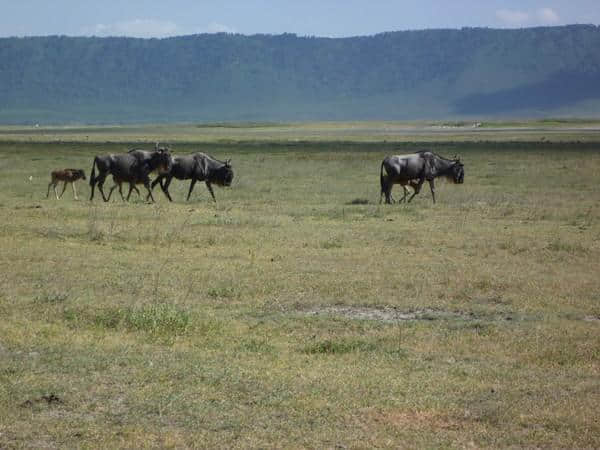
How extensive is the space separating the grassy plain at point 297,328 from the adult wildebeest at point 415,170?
144 inches

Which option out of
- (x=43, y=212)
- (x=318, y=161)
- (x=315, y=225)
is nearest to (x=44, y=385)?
(x=315, y=225)

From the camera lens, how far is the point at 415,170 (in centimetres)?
2598

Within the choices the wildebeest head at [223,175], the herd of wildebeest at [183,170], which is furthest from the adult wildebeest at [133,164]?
the wildebeest head at [223,175]

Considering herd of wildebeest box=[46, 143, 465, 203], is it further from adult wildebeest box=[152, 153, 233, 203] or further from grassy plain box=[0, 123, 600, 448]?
grassy plain box=[0, 123, 600, 448]

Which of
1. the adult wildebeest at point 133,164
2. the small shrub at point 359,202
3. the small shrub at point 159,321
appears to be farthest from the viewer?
the adult wildebeest at point 133,164

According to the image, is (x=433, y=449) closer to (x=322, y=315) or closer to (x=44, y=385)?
→ (x=44, y=385)

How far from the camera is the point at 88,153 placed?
50812mm

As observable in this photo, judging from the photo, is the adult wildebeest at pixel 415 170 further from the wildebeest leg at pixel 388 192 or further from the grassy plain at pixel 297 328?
the grassy plain at pixel 297 328

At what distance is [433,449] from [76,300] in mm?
5534

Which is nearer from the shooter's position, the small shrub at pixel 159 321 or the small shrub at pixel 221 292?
the small shrub at pixel 159 321

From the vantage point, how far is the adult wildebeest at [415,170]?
83.4ft

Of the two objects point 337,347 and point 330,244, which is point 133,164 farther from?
point 337,347

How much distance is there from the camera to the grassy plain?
23.7 feet

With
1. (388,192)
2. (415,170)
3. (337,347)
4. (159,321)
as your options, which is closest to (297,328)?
(337,347)
